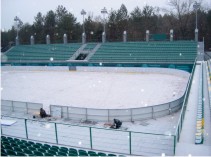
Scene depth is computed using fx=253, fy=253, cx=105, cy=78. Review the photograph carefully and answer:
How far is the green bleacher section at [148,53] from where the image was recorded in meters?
37.3

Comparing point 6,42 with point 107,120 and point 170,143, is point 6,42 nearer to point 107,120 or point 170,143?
point 107,120

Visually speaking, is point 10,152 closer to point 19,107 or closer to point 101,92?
point 19,107

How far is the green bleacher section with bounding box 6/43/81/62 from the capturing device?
46.1 metres

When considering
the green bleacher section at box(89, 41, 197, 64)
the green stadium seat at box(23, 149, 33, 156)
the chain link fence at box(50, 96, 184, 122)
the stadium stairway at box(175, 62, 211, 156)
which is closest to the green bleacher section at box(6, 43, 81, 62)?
the green bleacher section at box(89, 41, 197, 64)

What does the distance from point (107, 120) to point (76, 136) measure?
3.36 meters

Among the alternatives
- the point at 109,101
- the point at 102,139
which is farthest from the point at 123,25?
the point at 102,139

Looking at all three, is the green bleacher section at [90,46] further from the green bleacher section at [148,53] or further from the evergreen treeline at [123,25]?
the evergreen treeline at [123,25]

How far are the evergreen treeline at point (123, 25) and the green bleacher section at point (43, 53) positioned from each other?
10.3 metres

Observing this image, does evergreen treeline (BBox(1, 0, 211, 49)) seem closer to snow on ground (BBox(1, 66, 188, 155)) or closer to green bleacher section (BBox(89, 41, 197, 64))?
green bleacher section (BBox(89, 41, 197, 64))

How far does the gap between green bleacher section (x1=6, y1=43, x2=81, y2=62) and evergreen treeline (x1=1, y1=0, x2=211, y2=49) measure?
10.3 m

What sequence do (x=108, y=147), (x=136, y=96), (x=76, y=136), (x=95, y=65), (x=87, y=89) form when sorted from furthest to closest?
1. (x=95, y=65)
2. (x=87, y=89)
3. (x=136, y=96)
4. (x=76, y=136)
5. (x=108, y=147)

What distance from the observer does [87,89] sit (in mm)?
24500

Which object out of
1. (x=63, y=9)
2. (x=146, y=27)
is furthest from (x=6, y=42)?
(x=146, y=27)

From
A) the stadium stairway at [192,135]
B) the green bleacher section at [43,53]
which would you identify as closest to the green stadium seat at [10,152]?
the stadium stairway at [192,135]
